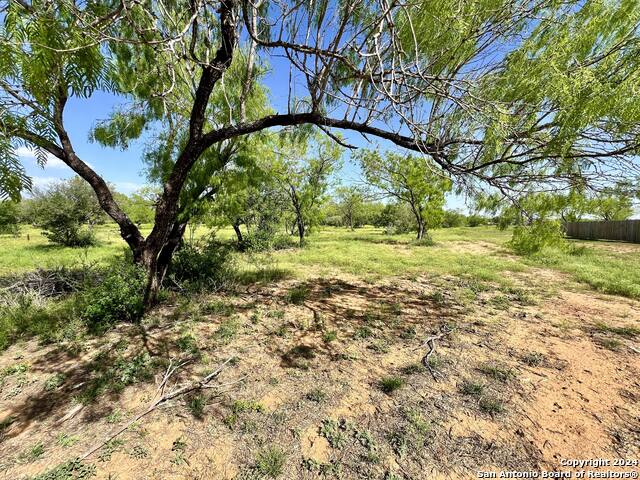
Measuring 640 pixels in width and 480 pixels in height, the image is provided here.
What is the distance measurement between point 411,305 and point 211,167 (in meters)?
4.78

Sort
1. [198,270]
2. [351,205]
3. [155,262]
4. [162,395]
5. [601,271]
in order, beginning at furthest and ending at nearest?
[351,205], [601,271], [198,270], [155,262], [162,395]

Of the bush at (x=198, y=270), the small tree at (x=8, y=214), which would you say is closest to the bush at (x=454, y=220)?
the bush at (x=198, y=270)

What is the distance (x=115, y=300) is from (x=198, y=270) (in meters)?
1.90

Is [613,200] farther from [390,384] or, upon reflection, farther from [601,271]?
[601,271]

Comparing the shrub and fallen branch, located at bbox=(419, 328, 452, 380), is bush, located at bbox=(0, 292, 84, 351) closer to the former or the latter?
the shrub

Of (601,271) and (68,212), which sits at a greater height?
(68,212)

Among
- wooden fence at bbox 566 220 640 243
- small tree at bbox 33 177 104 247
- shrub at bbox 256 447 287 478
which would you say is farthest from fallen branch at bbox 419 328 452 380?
small tree at bbox 33 177 104 247

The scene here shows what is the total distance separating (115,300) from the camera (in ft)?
13.4

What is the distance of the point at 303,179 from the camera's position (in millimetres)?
13359

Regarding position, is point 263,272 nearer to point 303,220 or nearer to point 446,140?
point 446,140

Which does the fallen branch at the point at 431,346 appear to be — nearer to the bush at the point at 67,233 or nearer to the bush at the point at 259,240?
the bush at the point at 259,240

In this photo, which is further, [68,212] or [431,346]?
[68,212]

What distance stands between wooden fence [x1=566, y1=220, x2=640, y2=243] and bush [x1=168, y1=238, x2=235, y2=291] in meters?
18.5

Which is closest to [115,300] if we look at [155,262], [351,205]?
[155,262]
